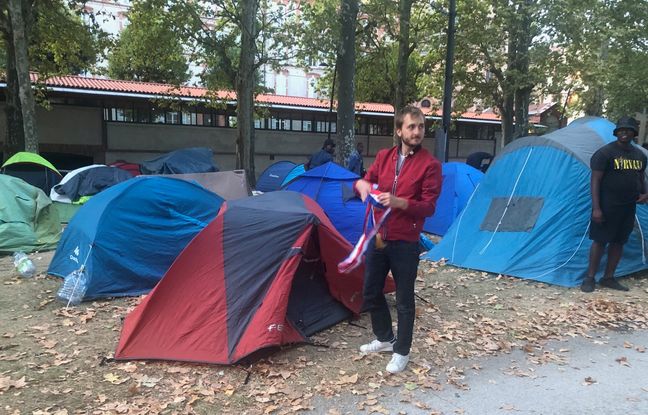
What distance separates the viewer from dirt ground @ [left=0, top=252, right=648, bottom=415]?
3459 mm

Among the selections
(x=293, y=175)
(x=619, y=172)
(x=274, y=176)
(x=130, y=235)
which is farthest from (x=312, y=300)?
(x=274, y=176)

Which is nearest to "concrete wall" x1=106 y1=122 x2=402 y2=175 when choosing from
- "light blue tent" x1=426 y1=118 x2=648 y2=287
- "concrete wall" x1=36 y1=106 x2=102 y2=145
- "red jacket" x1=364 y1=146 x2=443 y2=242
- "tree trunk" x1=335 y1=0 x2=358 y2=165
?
"concrete wall" x1=36 y1=106 x2=102 y2=145

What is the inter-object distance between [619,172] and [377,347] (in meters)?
3.81

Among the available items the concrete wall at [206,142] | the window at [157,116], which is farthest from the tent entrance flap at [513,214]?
the window at [157,116]

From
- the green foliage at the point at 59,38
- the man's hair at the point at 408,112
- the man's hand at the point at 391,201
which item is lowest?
the man's hand at the point at 391,201

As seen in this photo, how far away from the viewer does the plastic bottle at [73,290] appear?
548 cm

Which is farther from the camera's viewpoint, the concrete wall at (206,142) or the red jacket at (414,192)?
the concrete wall at (206,142)

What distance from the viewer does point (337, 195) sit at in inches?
327

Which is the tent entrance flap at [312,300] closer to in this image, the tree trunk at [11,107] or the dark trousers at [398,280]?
the dark trousers at [398,280]

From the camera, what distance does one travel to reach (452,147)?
92.3 ft

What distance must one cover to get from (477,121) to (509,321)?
24666 mm

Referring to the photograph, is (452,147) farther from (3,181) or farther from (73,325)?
(73,325)

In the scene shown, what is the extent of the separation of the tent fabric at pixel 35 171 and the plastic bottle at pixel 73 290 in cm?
585

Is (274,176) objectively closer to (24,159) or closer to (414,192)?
(24,159)
